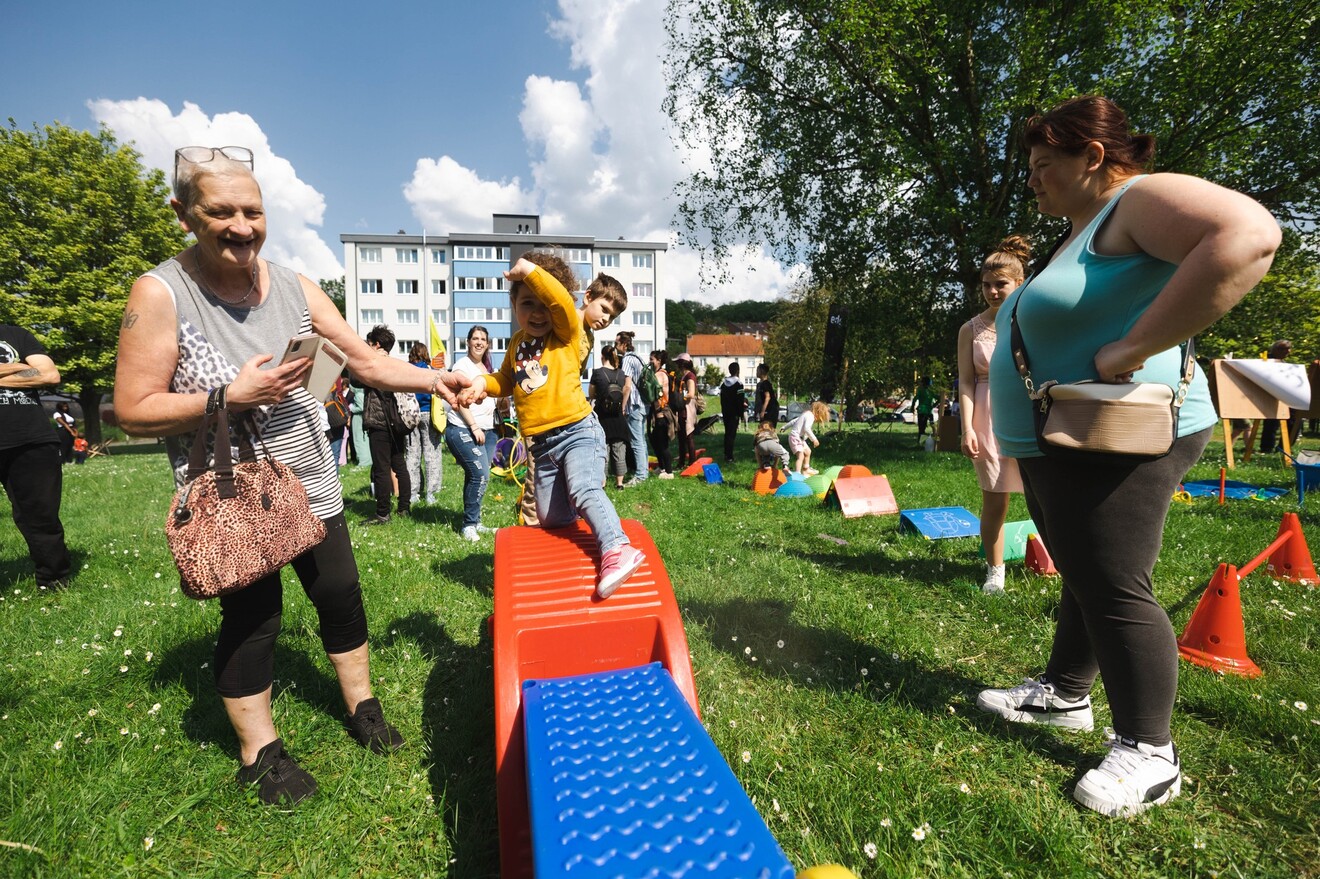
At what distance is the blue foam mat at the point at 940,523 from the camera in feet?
19.2

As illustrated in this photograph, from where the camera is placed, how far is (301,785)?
2354mm

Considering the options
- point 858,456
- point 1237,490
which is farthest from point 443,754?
point 858,456

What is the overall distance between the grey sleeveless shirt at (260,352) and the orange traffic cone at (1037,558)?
15.6 ft

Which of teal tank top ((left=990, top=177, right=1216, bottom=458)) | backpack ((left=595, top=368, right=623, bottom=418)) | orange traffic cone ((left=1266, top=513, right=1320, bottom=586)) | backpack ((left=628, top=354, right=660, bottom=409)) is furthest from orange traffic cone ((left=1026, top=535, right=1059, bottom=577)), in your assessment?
backpack ((left=628, top=354, right=660, bottom=409))

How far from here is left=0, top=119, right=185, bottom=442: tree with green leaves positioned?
24719 millimetres

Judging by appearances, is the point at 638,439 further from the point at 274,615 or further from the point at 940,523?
the point at 274,615

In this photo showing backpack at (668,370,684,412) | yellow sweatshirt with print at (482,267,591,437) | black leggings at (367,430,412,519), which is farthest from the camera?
backpack at (668,370,684,412)

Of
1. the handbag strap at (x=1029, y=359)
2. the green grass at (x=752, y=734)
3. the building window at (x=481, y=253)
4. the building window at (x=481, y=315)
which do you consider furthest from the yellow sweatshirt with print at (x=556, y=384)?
the building window at (x=481, y=253)

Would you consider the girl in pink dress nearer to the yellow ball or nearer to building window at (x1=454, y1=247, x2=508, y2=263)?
the yellow ball

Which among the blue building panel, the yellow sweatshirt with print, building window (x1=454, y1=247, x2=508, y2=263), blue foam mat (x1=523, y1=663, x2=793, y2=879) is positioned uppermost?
building window (x1=454, y1=247, x2=508, y2=263)

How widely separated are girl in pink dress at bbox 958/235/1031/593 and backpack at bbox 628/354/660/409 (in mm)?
6573

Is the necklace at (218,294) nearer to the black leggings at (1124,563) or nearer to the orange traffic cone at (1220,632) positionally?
the black leggings at (1124,563)

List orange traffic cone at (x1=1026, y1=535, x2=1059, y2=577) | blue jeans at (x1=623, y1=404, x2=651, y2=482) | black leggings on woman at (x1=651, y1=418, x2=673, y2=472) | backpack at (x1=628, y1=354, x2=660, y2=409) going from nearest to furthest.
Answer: orange traffic cone at (x1=1026, y1=535, x2=1059, y2=577) < blue jeans at (x1=623, y1=404, x2=651, y2=482) < backpack at (x1=628, y1=354, x2=660, y2=409) < black leggings on woman at (x1=651, y1=418, x2=673, y2=472)

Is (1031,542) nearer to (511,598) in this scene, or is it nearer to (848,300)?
(511,598)
